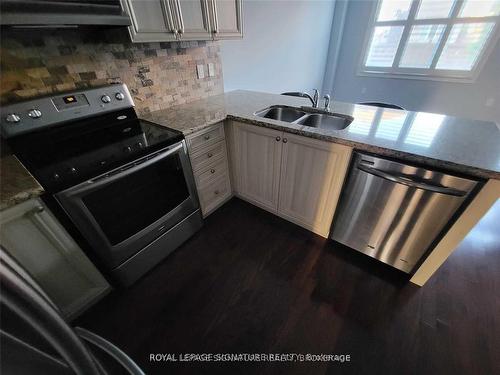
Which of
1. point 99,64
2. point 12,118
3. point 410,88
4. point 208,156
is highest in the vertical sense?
point 99,64

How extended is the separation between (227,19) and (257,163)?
3.69 ft

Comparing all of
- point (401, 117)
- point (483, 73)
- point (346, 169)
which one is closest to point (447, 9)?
point (483, 73)

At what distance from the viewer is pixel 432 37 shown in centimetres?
393

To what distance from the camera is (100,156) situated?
1141 mm

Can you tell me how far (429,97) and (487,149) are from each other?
4.31m

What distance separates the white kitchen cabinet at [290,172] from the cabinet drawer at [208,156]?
101mm

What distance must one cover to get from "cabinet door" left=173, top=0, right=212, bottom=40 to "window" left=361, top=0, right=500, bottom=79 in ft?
14.4

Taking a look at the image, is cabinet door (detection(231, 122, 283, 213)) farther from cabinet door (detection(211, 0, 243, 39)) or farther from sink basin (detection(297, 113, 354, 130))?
cabinet door (detection(211, 0, 243, 39))

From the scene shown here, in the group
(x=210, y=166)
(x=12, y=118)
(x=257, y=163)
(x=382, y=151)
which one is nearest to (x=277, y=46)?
(x=257, y=163)

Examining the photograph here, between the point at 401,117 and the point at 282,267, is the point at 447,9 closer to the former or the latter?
the point at 401,117

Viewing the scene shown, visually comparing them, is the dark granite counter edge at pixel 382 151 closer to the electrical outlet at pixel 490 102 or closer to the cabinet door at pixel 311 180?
the cabinet door at pixel 311 180

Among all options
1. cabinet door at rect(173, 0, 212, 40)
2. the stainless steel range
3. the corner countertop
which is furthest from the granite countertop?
cabinet door at rect(173, 0, 212, 40)

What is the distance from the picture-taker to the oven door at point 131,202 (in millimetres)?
1061
